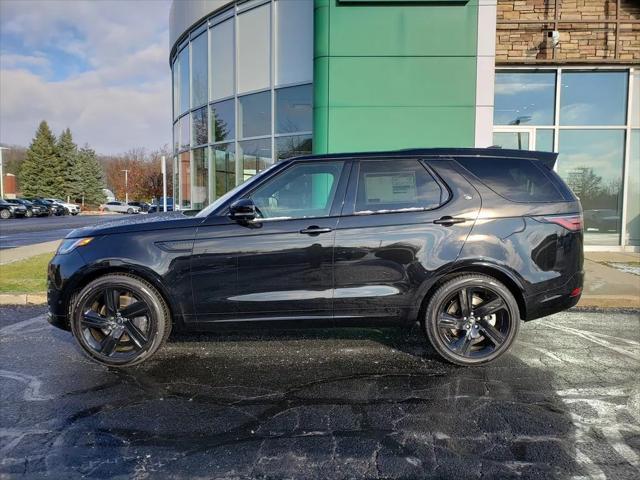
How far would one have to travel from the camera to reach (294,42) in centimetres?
1143

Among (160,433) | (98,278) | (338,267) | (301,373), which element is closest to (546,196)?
(338,267)

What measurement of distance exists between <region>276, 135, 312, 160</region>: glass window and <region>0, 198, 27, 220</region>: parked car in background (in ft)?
111

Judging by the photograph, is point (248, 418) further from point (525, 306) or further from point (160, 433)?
point (525, 306)

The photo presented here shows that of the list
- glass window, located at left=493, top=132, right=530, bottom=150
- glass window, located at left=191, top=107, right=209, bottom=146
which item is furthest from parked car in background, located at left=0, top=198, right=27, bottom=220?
glass window, located at left=493, top=132, right=530, bottom=150

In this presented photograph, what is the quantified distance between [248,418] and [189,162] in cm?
1288

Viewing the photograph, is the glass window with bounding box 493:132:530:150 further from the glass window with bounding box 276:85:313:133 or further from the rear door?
the rear door

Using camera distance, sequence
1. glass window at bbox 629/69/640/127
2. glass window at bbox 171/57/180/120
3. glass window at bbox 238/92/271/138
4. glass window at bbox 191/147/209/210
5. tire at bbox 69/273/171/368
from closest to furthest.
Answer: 1. tire at bbox 69/273/171/368
2. glass window at bbox 629/69/640/127
3. glass window at bbox 238/92/271/138
4. glass window at bbox 191/147/209/210
5. glass window at bbox 171/57/180/120

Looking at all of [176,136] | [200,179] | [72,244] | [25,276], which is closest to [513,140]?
[200,179]

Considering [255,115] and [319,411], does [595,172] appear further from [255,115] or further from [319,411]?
[319,411]

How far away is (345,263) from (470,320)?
4.10ft

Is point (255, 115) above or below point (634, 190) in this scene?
above

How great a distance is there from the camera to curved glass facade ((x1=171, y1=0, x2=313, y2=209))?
11422 mm

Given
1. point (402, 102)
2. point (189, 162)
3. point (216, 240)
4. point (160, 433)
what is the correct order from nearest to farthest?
point (160, 433), point (216, 240), point (402, 102), point (189, 162)

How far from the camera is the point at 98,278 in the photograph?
4219 mm
